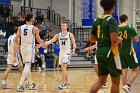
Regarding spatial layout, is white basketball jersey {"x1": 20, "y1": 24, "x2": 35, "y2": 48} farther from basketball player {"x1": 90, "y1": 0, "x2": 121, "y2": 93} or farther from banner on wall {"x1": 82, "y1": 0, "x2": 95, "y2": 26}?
banner on wall {"x1": 82, "y1": 0, "x2": 95, "y2": 26}

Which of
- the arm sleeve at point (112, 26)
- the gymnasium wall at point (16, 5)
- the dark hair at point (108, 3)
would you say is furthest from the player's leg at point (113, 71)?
the gymnasium wall at point (16, 5)

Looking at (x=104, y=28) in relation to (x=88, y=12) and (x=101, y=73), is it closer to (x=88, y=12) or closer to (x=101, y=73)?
(x=101, y=73)

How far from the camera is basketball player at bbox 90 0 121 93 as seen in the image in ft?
21.0

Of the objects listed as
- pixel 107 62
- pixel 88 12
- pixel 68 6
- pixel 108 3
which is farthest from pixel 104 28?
pixel 68 6

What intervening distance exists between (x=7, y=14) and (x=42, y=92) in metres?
16.9

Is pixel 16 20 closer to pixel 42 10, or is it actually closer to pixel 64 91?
pixel 42 10

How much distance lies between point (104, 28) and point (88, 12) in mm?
22857

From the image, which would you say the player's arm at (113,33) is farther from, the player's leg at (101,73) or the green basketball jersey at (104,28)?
the player's leg at (101,73)

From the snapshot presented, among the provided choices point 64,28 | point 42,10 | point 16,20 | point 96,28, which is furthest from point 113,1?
point 42,10

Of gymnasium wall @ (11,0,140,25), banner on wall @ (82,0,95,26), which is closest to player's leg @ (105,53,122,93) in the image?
banner on wall @ (82,0,95,26)

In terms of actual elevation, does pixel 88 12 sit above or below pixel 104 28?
above

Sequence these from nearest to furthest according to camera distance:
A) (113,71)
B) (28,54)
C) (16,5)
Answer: (113,71) < (28,54) < (16,5)

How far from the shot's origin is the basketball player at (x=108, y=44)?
252 inches

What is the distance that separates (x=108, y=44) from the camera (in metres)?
6.50
